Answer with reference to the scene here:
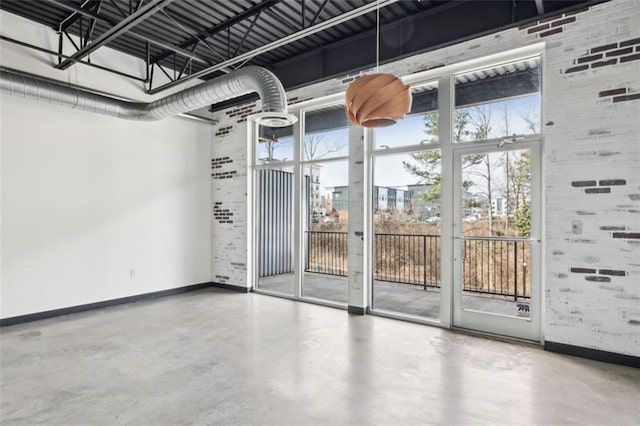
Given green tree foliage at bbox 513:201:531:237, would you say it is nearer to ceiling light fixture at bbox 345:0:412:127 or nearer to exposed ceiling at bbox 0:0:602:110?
exposed ceiling at bbox 0:0:602:110

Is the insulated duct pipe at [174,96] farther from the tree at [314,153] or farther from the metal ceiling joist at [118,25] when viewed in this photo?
the tree at [314,153]

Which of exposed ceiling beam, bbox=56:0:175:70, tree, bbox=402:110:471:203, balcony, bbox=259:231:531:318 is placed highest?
exposed ceiling beam, bbox=56:0:175:70

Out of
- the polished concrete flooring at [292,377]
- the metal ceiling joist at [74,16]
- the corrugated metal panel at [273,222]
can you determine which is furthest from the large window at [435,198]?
the metal ceiling joist at [74,16]

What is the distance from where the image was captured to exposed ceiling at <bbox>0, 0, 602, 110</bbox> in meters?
3.80

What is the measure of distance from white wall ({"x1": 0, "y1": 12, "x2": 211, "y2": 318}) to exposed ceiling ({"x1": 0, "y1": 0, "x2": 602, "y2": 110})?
67cm

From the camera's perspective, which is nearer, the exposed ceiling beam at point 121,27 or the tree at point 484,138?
the exposed ceiling beam at point 121,27

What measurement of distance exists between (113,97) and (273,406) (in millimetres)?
5081

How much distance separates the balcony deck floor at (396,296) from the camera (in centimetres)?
414

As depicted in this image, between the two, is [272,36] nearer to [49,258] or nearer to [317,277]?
[317,277]

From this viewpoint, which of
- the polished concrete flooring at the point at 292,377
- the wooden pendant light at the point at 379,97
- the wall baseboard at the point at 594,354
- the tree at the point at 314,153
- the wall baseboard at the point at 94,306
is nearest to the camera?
the wooden pendant light at the point at 379,97

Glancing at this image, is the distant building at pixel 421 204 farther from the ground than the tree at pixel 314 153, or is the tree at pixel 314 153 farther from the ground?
the tree at pixel 314 153

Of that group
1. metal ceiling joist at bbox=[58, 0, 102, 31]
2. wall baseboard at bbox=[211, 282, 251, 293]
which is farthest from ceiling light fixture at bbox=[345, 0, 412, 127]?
wall baseboard at bbox=[211, 282, 251, 293]

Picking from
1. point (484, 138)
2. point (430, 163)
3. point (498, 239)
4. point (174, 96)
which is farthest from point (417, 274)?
point (174, 96)

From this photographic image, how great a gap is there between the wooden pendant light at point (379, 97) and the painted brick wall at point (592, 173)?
2298mm
